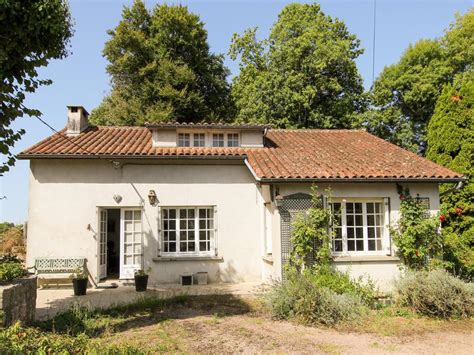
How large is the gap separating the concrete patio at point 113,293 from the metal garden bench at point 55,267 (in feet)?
1.17

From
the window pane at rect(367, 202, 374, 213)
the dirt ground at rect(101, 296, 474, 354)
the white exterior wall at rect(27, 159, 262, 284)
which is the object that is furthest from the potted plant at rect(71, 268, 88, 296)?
the window pane at rect(367, 202, 374, 213)

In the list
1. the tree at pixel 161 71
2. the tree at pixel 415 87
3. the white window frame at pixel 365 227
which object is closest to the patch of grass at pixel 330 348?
the white window frame at pixel 365 227

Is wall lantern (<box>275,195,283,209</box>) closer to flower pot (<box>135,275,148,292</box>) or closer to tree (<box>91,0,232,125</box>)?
flower pot (<box>135,275,148,292</box>)

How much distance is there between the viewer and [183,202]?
11.6 meters

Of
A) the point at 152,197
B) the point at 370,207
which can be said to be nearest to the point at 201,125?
the point at 152,197

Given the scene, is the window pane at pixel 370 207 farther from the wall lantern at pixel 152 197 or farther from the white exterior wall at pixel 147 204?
the wall lantern at pixel 152 197

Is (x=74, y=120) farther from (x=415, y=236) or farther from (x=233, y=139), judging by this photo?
(x=415, y=236)

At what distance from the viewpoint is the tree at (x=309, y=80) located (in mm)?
21391

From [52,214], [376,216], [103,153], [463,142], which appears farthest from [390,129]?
[52,214]

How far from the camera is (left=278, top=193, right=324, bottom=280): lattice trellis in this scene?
31.2ft

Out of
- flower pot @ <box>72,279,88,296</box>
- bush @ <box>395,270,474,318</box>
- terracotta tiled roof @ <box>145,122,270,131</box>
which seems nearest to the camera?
bush @ <box>395,270,474,318</box>

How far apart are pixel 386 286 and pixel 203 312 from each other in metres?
5.21

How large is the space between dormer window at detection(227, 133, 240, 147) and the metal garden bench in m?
6.12

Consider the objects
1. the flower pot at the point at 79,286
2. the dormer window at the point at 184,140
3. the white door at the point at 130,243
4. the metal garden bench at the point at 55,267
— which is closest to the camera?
the flower pot at the point at 79,286
